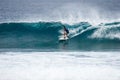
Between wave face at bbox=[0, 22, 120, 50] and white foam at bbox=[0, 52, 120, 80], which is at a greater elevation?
white foam at bbox=[0, 52, 120, 80]

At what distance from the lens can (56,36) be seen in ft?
109

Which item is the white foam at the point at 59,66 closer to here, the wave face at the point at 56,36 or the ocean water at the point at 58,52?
the ocean water at the point at 58,52

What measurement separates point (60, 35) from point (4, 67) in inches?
515

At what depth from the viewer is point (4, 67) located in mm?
20234

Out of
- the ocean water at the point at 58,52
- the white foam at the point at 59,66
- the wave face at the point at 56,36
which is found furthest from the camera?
the wave face at the point at 56,36

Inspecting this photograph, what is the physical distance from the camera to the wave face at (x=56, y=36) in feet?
95.0

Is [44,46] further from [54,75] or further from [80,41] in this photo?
[54,75]

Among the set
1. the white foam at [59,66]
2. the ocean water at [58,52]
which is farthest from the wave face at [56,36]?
the white foam at [59,66]

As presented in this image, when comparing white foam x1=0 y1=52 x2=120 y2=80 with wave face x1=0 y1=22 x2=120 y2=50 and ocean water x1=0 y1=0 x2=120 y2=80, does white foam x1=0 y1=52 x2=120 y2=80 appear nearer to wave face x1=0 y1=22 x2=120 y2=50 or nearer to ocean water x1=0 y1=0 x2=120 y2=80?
ocean water x1=0 y1=0 x2=120 y2=80

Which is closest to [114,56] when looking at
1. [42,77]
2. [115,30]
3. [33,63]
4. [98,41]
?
[33,63]

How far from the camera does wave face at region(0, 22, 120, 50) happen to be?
29.0 m

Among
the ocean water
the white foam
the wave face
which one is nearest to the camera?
the white foam

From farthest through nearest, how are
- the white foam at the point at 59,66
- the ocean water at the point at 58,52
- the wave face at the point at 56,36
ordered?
the wave face at the point at 56,36, the ocean water at the point at 58,52, the white foam at the point at 59,66

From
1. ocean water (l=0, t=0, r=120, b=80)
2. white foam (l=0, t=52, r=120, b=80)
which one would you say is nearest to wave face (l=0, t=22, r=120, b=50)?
ocean water (l=0, t=0, r=120, b=80)
